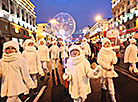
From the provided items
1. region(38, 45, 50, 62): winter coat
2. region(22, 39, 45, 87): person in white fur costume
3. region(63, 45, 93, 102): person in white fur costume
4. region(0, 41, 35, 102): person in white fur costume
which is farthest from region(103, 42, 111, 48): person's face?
region(38, 45, 50, 62): winter coat

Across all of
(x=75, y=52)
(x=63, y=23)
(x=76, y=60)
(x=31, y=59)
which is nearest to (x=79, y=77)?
(x=76, y=60)

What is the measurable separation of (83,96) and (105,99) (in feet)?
4.23

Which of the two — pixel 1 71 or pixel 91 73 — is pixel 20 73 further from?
pixel 91 73

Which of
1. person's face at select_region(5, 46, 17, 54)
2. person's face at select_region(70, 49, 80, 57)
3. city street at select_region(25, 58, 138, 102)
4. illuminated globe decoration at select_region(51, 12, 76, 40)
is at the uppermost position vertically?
illuminated globe decoration at select_region(51, 12, 76, 40)

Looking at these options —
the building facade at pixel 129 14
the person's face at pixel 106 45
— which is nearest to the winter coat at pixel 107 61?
the person's face at pixel 106 45

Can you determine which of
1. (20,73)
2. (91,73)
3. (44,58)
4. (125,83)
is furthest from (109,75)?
(44,58)

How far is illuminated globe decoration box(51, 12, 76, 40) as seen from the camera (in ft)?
14.8

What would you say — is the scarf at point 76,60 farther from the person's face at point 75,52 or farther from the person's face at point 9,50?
the person's face at point 9,50

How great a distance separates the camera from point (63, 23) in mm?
4605

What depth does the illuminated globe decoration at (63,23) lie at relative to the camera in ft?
14.8

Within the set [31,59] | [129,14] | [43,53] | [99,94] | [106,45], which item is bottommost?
[99,94]

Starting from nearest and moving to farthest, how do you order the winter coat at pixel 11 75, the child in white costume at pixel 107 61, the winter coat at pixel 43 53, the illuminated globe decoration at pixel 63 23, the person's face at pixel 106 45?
the winter coat at pixel 11 75, the child in white costume at pixel 107 61, the person's face at pixel 106 45, the illuminated globe decoration at pixel 63 23, the winter coat at pixel 43 53

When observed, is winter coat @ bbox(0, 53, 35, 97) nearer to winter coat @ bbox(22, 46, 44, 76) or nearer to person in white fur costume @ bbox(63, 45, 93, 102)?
person in white fur costume @ bbox(63, 45, 93, 102)

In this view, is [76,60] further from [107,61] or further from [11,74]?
[11,74]
